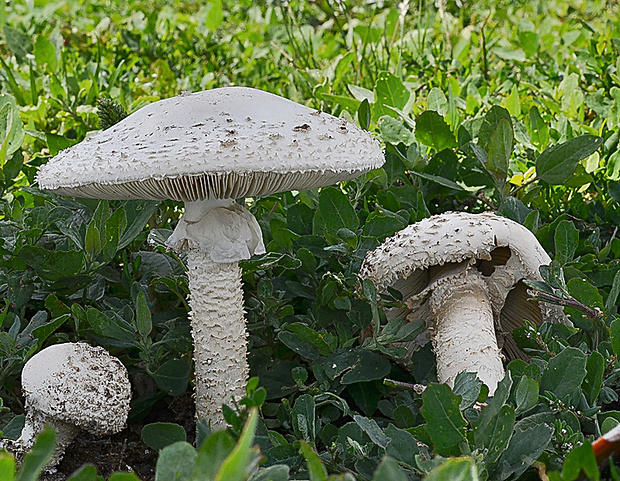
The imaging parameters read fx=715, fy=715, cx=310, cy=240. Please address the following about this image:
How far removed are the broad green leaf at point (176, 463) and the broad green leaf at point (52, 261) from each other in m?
1.09

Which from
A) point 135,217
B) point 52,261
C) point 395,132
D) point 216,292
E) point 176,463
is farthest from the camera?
point 395,132

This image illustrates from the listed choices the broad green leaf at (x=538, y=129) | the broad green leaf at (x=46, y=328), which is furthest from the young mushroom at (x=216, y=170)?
the broad green leaf at (x=538, y=129)

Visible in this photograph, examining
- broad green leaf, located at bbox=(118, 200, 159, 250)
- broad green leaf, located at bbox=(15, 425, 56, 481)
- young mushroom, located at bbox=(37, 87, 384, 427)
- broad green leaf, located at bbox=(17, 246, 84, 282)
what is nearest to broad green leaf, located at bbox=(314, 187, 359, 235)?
young mushroom, located at bbox=(37, 87, 384, 427)

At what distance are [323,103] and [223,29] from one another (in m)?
2.20

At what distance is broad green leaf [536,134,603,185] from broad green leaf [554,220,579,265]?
40 cm

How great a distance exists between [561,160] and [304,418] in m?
1.45

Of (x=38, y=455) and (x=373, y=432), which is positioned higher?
(x=38, y=455)

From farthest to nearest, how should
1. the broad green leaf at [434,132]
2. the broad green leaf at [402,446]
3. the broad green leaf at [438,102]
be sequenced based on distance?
the broad green leaf at [438,102]
the broad green leaf at [434,132]
the broad green leaf at [402,446]

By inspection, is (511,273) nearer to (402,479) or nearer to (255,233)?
(255,233)

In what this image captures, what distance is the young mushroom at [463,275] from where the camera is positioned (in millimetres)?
2045

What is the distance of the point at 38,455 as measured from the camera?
42.0 inches

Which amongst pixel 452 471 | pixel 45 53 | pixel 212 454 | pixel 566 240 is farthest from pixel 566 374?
pixel 45 53

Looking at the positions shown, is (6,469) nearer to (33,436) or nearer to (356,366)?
(33,436)

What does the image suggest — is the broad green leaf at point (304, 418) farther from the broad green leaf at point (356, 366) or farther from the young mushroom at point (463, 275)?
the young mushroom at point (463, 275)
